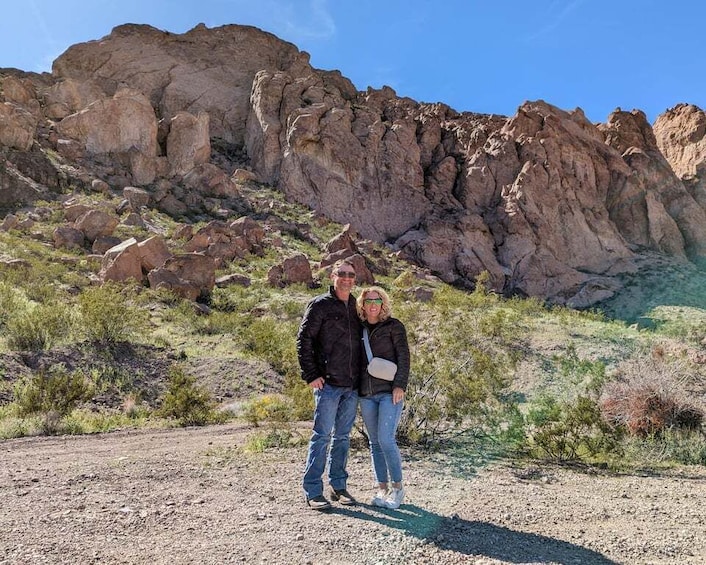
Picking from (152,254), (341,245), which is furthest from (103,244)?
(341,245)

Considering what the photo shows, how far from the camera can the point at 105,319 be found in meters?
12.2

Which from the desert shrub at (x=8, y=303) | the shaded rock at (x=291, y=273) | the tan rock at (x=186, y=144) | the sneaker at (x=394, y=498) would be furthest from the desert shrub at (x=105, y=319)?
the tan rock at (x=186, y=144)

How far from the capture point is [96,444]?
6.68 m

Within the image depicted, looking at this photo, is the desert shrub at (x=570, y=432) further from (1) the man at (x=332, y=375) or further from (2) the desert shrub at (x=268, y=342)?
(2) the desert shrub at (x=268, y=342)

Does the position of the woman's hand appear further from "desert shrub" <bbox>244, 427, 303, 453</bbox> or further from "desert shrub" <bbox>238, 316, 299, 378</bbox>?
"desert shrub" <bbox>238, 316, 299, 378</bbox>

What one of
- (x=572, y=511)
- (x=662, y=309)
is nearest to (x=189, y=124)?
(x=662, y=309)

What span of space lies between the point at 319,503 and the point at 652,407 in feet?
17.7

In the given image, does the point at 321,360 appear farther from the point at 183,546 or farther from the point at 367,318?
the point at 183,546

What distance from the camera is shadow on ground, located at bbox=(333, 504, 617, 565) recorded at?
3.11 metres

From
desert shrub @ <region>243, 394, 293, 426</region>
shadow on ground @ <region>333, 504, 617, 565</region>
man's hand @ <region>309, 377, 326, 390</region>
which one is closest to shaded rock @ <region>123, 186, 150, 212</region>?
desert shrub @ <region>243, 394, 293, 426</region>

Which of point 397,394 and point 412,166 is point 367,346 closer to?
point 397,394

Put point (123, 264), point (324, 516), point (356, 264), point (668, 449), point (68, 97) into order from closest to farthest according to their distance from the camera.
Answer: point (324, 516), point (668, 449), point (123, 264), point (356, 264), point (68, 97)

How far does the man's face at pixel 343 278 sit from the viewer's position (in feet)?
13.5

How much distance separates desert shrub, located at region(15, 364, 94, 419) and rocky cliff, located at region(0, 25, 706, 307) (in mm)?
22976
